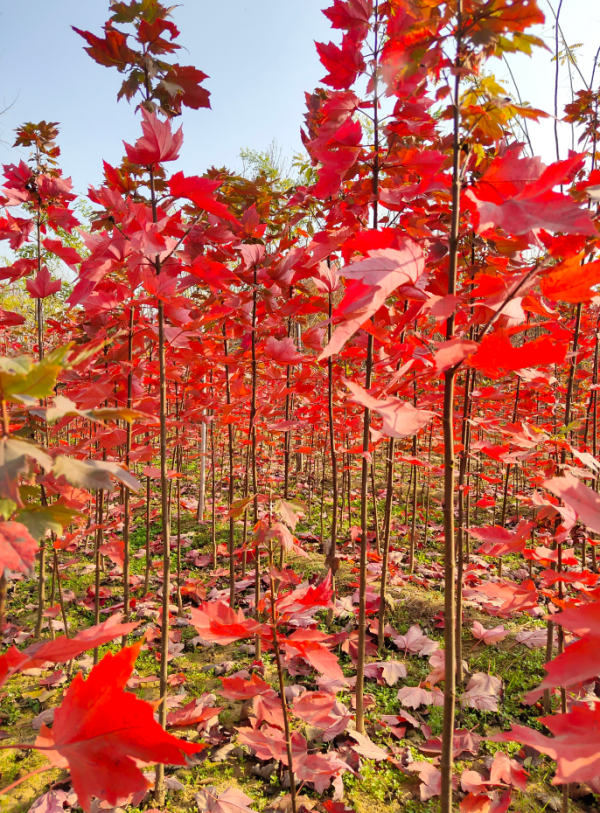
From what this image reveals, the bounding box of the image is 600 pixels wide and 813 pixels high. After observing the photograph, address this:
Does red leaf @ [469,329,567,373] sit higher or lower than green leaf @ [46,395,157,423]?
higher

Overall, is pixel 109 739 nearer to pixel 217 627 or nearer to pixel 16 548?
pixel 16 548

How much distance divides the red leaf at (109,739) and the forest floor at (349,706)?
4.37 ft

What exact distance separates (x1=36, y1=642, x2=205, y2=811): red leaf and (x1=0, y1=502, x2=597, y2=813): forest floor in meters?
1.33

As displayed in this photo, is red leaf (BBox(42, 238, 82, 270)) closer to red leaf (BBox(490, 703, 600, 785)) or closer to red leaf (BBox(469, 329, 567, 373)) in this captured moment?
red leaf (BBox(469, 329, 567, 373))

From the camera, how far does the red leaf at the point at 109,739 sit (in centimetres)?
59

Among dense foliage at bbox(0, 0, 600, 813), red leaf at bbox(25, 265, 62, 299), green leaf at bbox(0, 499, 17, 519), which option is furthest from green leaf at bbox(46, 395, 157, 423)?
red leaf at bbox(25, 265, 62, 299)

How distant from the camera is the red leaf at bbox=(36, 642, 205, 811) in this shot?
59 centimetres

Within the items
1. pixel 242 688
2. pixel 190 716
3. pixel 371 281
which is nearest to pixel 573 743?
pixel 371 281

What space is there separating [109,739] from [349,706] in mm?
2146

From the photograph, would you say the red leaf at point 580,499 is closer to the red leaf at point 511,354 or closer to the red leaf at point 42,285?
the red leaf at point 511,354

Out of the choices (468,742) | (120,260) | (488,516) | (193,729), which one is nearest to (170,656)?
(193,729)

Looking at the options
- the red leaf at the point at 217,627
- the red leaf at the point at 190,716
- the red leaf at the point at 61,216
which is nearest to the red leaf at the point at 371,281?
the red leaf at the point at 217,627

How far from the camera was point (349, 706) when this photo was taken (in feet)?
7.74

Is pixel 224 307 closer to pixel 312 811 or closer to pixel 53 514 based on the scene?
pixel 53 514
